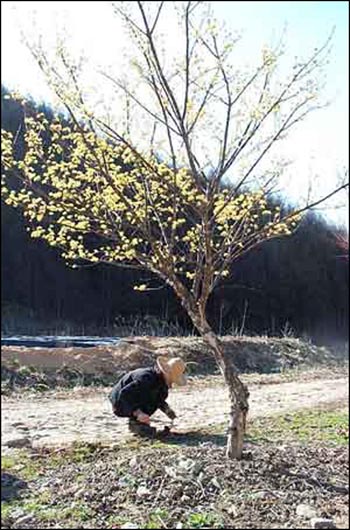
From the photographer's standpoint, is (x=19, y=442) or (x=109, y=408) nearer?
(x=19, y=442)

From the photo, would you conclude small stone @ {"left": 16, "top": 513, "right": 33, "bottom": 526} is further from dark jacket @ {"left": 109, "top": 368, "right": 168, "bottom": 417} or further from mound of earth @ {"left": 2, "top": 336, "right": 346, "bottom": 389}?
mound of earth @ {"left": 2, "top": 336, "right": 346, "bottom": 389}

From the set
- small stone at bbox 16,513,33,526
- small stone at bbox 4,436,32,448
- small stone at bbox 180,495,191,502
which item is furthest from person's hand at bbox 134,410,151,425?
small stone at bbox 16,513,33,526

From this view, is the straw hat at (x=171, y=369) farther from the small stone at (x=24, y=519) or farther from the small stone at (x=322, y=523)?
the small stone at (x=322, y=523)

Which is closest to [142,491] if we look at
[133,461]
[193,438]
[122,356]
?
[133,461]

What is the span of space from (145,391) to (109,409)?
1150 mm

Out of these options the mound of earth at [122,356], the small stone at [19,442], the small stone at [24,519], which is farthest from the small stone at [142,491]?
the mound of earth at [122,356]

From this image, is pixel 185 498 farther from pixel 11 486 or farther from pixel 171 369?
pixel 171 369

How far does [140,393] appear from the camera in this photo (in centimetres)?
564

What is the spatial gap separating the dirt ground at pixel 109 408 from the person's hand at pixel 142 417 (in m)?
0.15

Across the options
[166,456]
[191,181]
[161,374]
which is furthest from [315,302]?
[166,456]

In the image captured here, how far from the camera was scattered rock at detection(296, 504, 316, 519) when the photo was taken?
2998mm

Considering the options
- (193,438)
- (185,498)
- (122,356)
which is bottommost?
(193,438)

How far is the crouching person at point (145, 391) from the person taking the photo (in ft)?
18.3

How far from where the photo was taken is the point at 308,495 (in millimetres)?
3264
